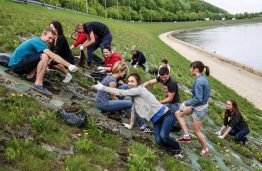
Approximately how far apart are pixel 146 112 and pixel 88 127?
5.09 feet

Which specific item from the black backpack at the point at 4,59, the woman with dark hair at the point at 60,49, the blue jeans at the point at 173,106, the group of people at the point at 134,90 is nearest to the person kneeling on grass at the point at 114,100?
the group of people at the point at 134,90

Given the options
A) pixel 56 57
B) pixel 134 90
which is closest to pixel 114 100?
pixel 134 90

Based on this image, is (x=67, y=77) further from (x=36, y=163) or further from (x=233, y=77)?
(x=233, y=77)

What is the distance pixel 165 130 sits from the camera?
31.6 ft

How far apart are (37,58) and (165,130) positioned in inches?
151

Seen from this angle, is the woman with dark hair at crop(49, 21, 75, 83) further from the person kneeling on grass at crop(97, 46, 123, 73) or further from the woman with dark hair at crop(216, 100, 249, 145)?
the woman with dark hair at crop(216, 100, 249, 145)

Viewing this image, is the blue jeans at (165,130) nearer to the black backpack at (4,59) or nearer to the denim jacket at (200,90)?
the denim jacket at (200,90)

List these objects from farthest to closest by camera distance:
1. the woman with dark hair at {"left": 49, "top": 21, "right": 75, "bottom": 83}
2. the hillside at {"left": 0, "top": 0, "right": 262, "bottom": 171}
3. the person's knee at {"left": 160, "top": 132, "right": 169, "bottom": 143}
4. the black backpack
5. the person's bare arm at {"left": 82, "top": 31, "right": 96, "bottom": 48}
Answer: the person's bare arm at {"left": 82, "top": 31, "right": 96, "bottom": 48}
the woman with dark hair at {"left": 49, "top": 21, "right": 75, "bottom": 83}
the black backpack
the person's knee at {"left": 160, "top": 132, "right": 169, "bottom": 143}
the hillside at {"left": 0, "top": 0, "right": 262, "bottom": 171}

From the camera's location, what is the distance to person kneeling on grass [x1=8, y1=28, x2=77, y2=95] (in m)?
10.2

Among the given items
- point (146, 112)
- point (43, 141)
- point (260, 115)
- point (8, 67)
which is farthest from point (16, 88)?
point (260, 115)

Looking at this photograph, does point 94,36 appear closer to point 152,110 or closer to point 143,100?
point 143,100

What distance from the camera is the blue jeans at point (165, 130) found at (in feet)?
31.6

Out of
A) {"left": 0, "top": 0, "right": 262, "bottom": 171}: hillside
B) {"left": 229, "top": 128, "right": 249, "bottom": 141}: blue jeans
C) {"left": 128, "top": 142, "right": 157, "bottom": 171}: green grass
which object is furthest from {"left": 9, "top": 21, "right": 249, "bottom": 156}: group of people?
{"left": 229, "top": 128, "right": 249, "bottom": 141}: blue jeans

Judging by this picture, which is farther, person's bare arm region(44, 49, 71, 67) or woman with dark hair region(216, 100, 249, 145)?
woman with dark hair region(216, 100, 249, 145)
